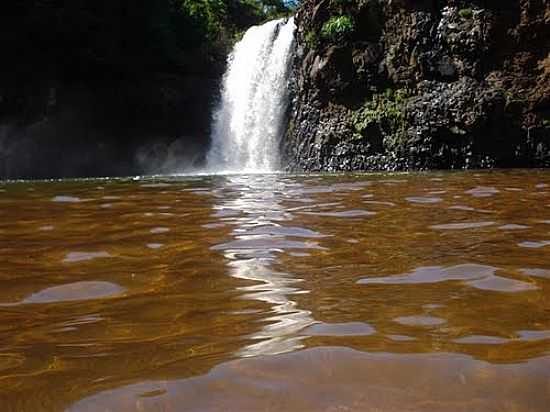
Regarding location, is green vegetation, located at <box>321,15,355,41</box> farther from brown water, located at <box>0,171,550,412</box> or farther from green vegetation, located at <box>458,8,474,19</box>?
brown water, located at <box>0,171,550,412</box>

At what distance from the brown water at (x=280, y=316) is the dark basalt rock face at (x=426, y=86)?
870cm

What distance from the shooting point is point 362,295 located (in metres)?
1.61

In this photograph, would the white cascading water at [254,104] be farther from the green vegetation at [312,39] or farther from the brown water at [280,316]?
the brown water at [280,316]

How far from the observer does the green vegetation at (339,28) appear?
43.5 ft

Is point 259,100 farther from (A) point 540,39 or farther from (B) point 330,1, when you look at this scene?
(A) point 540,39

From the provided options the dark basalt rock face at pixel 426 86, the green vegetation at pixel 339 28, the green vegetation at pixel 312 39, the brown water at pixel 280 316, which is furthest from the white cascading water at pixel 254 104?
the brown water at pixel 280 316

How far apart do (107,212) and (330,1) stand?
1127 cm

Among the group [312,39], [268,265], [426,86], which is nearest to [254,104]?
[312,39]

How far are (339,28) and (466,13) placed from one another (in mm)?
2799

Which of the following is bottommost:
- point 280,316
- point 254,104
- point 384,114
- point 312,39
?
point 280,316

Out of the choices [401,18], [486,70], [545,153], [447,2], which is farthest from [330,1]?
[545,153]

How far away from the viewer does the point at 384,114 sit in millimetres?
12578

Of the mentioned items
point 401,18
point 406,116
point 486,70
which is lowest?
point 406,116

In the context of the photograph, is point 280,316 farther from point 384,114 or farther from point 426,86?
point 384,114
